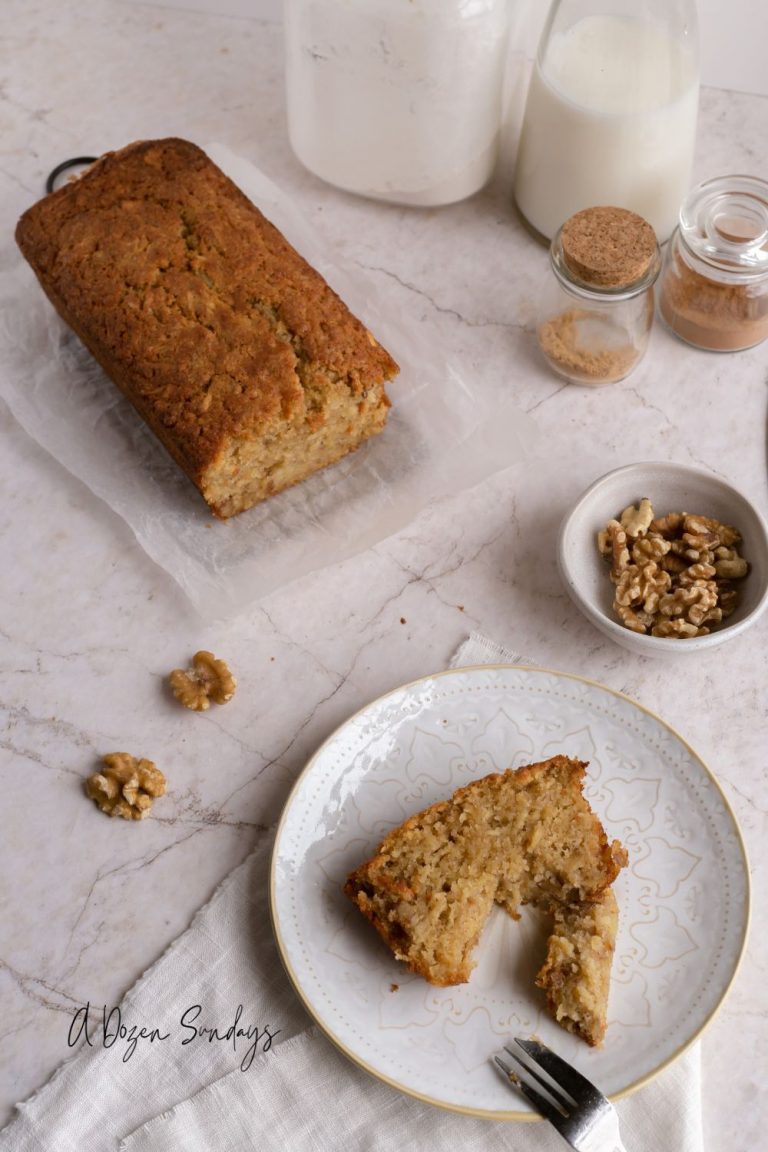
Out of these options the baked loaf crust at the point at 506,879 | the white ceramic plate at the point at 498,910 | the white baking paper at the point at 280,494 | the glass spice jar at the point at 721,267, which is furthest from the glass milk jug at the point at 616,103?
the baked loaf crust at the point at 506,879

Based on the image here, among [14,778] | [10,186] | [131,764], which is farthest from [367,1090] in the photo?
[10,186]

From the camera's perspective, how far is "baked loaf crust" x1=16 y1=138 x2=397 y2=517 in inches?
77.3

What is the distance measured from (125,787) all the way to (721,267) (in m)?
1.31

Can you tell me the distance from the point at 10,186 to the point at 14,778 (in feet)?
4.19

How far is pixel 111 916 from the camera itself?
5.74ft

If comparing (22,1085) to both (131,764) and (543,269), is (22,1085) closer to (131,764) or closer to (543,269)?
(131,764)

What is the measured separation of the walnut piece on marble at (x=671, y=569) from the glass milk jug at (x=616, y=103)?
0.62 m

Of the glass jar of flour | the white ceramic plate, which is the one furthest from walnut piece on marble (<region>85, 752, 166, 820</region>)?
the glass jar of flour

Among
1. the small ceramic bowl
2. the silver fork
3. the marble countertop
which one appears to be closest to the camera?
the silver fork

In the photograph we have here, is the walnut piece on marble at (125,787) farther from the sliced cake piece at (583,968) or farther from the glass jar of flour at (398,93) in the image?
the glass jar of flour at (398,93)

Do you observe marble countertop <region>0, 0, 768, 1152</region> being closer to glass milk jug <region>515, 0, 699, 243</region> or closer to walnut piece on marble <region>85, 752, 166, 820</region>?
walnut piece on marble <region>85, 752, 166, 820</region>

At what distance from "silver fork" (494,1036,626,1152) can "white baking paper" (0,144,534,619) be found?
0.83 metres

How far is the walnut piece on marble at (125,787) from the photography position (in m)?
1.80

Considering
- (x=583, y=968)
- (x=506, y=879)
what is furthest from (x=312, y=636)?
(x=583, y=968)
